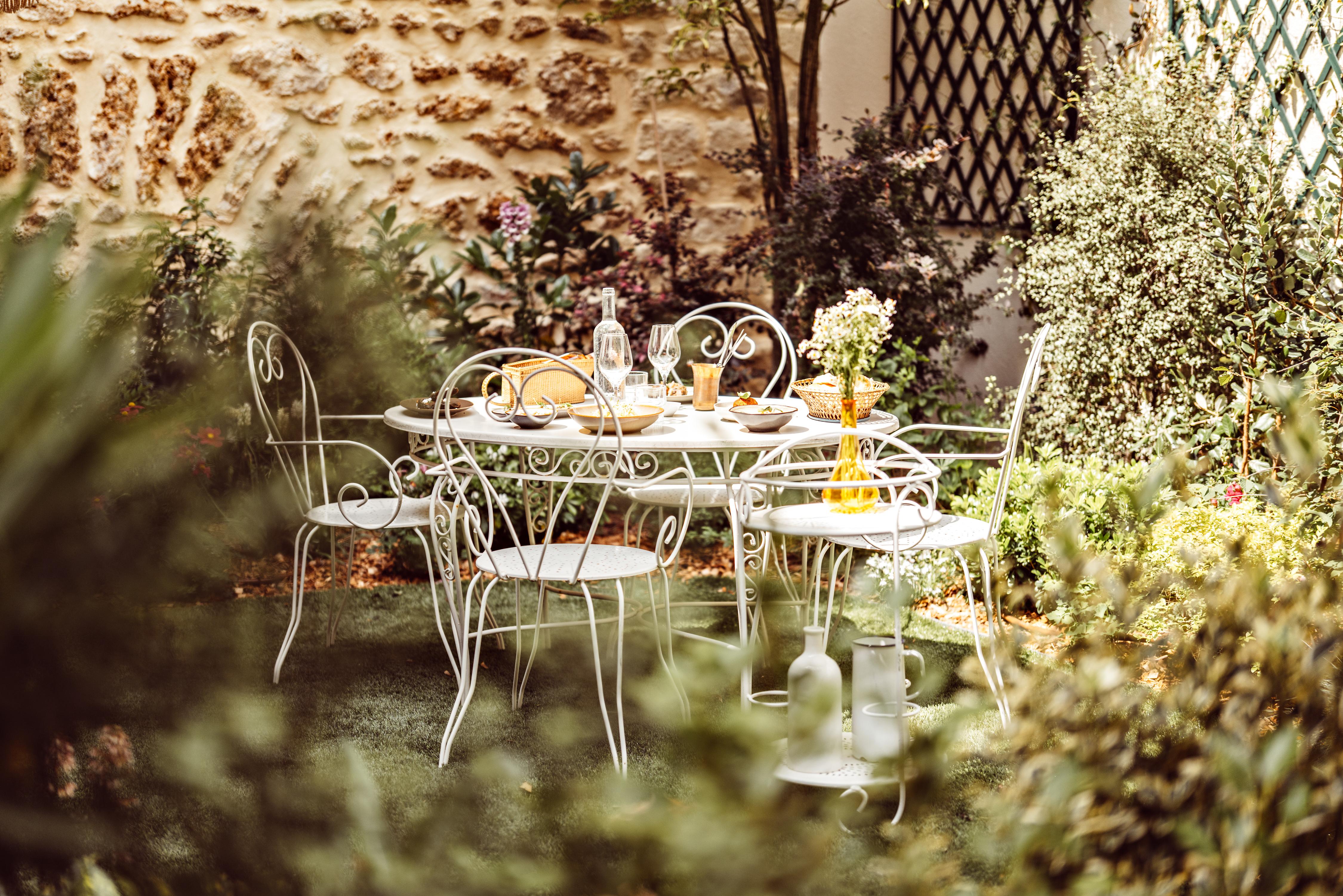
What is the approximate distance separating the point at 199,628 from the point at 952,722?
0.40m

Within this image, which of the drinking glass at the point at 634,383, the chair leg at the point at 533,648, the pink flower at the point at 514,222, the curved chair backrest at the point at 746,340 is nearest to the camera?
the chair leg at the point at 533,648

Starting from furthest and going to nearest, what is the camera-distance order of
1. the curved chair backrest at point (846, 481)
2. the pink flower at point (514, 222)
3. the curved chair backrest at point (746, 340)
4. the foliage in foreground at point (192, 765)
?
the pink flower at point (514, 222)
the curved chair backrest at point (746, 340)
the curved chair backrest at point (846, 481)
the foliage in foreground at point (192, 765)

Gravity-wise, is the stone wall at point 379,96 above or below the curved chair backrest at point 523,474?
above

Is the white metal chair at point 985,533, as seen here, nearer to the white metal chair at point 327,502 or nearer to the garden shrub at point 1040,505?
the garden shrub at point 1040,505

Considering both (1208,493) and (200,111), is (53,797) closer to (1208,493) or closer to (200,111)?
(1208,493)

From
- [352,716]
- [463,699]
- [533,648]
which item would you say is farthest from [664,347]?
[352,716]

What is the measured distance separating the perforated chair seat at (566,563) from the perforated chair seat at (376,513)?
0.44 metres

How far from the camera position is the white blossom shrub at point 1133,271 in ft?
11.5

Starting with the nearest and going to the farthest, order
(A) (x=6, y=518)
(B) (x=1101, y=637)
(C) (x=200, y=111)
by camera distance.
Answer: (A) (x=6, y=518)
(B) (x=1101, y=637)
(C) (x=200, y=111)

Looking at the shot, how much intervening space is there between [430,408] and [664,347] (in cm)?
62

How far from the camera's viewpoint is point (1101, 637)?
0.88 meters

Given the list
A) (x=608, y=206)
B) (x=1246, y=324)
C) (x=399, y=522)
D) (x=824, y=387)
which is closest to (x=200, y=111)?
(x=608, y=206)

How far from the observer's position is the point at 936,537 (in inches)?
101

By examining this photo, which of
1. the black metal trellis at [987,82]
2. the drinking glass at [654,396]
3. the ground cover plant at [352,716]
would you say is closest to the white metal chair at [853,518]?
the drinking glass at [654,396]
